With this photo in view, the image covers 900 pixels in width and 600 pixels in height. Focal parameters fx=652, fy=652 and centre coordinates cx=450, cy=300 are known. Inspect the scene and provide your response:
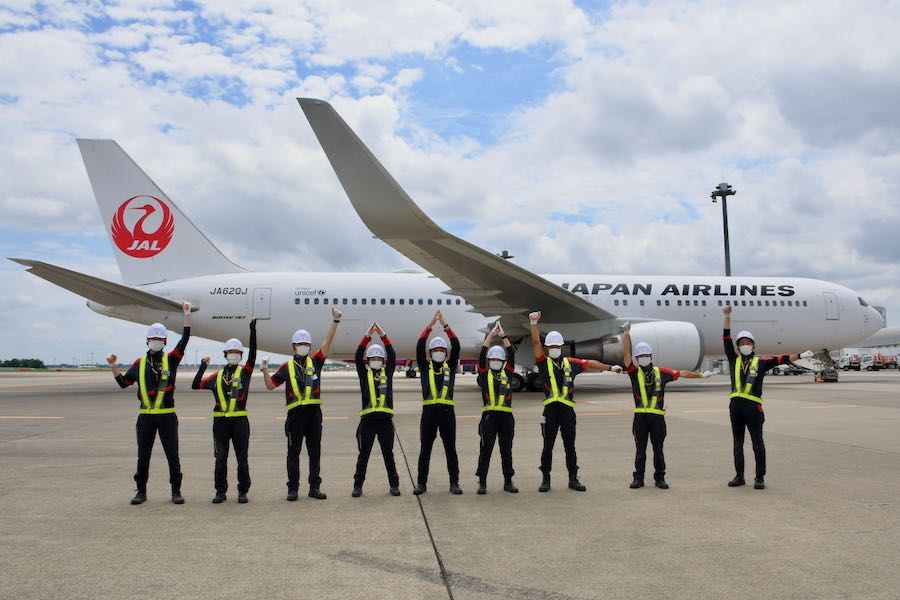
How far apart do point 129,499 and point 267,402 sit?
35.7 ft

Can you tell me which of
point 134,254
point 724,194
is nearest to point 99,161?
point 134,254

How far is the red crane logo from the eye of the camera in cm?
1964

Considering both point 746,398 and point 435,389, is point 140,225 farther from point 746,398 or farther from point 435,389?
point 746,398

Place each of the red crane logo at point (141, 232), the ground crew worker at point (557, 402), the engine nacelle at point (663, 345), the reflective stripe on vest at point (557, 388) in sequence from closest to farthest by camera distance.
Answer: the ground crew worker at point (557, 402)
the reflective stripe on vest at point (557, 388)
the engine nacelle at point (663, 345)
the red crane logo at point (141, 232)

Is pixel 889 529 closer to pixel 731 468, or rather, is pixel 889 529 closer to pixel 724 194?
pixel 731 468

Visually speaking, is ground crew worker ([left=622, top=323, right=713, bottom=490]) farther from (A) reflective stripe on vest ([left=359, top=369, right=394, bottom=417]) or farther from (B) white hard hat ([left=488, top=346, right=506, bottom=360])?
(A) reflective stripe on vest ([left=359, top=369, right=394, bottom=417])

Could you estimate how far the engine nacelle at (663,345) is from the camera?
1736cm

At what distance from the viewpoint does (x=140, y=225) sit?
19.7 m

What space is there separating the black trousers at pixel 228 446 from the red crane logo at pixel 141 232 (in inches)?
622

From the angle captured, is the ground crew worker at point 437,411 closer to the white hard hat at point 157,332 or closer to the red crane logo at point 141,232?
the white hard hat at point 157,332

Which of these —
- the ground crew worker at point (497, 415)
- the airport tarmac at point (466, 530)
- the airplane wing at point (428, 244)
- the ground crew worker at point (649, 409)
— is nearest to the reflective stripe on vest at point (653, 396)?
the ground crew worker at point (649, 409)

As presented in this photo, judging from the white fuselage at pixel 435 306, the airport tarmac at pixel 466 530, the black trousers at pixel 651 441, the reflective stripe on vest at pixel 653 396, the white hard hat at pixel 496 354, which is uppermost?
the white fuselage at pixel 435 306

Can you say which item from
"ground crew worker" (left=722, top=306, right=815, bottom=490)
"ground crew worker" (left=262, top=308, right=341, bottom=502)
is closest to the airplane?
"ground crew worker" (left=722, top=306, right=815, bottom=490)

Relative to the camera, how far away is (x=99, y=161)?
19.2 m
